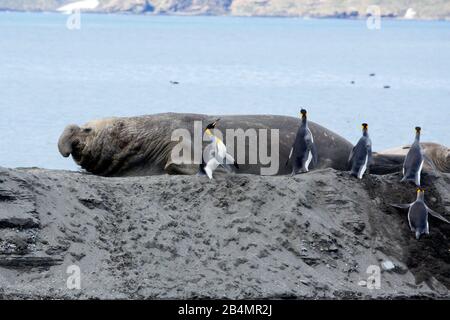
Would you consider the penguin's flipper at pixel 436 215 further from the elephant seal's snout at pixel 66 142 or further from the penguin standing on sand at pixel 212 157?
the elephant seal's snout at pixel 66 142

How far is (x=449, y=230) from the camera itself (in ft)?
33.3

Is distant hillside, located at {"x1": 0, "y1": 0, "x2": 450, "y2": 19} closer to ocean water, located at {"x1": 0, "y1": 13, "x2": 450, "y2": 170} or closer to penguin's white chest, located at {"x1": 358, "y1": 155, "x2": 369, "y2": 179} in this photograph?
ocean water, located at {"x1": 0, "y1": 13, "x2": 450, "y2": 170}

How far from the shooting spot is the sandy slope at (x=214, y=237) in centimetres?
870

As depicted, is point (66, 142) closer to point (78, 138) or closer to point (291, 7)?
point (78, 138)

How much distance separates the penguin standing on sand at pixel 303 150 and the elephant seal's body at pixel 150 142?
71 centimetres

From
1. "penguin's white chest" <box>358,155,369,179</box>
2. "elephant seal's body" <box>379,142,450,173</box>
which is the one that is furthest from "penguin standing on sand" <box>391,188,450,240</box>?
"elephant seal's body" <box>379,142,450,173</box>

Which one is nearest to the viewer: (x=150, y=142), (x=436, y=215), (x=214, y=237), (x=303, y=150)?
(x=214, y=237)

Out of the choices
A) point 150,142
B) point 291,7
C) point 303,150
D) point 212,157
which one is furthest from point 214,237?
point 291,7

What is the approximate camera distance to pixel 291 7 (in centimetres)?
18325

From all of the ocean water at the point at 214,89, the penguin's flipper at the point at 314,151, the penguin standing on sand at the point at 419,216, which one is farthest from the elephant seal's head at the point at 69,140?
the penguin standing on sand at the point at 419,216

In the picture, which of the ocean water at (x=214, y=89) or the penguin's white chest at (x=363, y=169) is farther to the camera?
the ocean water at (x=214, y=89)

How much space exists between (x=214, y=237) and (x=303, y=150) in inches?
81.1

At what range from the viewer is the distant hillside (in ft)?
545

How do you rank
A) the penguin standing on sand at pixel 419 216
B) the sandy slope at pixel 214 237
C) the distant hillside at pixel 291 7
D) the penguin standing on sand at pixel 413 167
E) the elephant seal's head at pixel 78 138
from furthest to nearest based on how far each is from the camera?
the distant hillside at pixel 291 7
the elephant seal's head at pixel 78 138
the penguin standing on sand at pixel 413 167
the penguin standing on sand at pixel 419 216
the sandy slope at pixel 214 237
